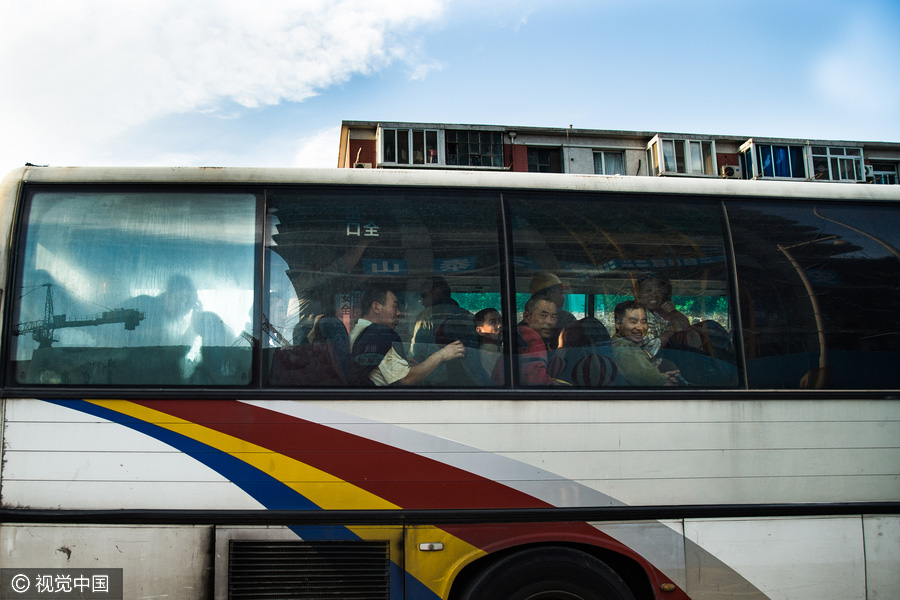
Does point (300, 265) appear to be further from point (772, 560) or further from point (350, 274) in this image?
point (772, 560)

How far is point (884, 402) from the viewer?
3.54m

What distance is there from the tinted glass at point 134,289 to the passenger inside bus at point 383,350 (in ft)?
2.06

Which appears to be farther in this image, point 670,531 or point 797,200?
point 797,200

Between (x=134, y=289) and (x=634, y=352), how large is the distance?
3.00 m

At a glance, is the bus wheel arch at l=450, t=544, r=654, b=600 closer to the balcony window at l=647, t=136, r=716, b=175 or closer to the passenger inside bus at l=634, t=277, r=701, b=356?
the passenger inside bus at l=634, t=277, r=701, b=356

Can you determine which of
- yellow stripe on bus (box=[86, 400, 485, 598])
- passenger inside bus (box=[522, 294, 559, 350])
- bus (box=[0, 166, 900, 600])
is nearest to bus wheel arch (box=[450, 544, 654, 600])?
bus (box=[0, 166, 900, 600])

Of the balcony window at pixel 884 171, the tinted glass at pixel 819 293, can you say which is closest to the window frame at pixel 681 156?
the balcony window at pixel 884 171

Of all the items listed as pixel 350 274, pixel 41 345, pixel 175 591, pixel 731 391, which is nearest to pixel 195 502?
pixel 175 591

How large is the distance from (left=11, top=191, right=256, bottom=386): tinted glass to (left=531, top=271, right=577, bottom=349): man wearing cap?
67.0 inches

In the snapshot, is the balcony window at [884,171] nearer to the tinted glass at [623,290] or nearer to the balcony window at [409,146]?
the balcony window at [409,146]

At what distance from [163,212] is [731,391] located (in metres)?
3.55

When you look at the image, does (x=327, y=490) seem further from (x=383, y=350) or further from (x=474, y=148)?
(x=474, y=148)

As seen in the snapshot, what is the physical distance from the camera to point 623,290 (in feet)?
11.8

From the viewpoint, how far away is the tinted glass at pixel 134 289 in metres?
3.33
